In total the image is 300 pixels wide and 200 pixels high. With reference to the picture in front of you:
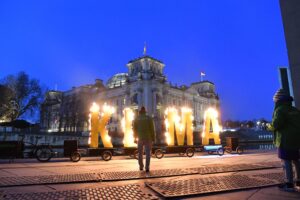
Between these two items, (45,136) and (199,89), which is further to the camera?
(199,89)

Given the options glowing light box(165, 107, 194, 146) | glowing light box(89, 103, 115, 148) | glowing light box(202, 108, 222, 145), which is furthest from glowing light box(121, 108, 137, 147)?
glowing light box(202, 108, 222, 145)

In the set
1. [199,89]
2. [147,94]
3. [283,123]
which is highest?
[199,89]

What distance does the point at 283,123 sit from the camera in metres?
6.00

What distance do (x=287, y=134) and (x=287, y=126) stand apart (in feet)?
0.58

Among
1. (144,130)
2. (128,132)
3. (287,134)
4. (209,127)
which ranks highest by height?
(209,127)

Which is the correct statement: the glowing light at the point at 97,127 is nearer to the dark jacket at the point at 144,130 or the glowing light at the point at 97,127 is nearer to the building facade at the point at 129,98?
the dark jacket at the point at 144,130

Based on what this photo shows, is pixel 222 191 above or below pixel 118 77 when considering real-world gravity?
below

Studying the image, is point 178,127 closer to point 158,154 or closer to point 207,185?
point 158,154

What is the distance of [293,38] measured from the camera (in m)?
6.81

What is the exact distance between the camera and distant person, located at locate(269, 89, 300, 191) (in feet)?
19.3

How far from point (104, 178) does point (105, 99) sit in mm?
100406

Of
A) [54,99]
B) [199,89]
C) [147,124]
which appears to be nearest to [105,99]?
Answer: [54,99]

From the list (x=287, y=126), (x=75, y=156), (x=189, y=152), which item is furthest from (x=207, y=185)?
(x=189, y=152)

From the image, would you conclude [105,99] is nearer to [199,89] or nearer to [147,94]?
[147,94]
